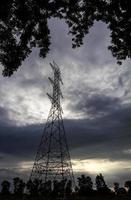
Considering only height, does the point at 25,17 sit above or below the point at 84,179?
below

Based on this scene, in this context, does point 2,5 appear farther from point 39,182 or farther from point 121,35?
point 39,182

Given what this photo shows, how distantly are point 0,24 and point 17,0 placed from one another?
74.2 inches

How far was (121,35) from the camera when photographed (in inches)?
810

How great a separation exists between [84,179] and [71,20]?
97.9 meters

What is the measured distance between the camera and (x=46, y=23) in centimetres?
2173

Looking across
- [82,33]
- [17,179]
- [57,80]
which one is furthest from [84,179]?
[82,33]

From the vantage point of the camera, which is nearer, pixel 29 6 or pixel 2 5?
pixel 2 5

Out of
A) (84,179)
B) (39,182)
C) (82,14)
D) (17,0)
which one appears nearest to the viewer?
(17,0)

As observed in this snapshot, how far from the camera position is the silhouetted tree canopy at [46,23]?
1977 centimetres

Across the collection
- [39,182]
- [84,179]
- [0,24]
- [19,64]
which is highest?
[84,179]

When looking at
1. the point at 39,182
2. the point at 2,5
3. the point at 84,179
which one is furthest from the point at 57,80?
the point at 84,179

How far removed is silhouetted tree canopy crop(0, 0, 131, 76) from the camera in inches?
778

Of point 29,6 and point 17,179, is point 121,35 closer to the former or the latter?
point 29,6

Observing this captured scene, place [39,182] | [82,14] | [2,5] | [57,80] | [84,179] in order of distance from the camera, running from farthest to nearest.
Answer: [84,179], [57,80], [39,182], [82,14], [2,5]
